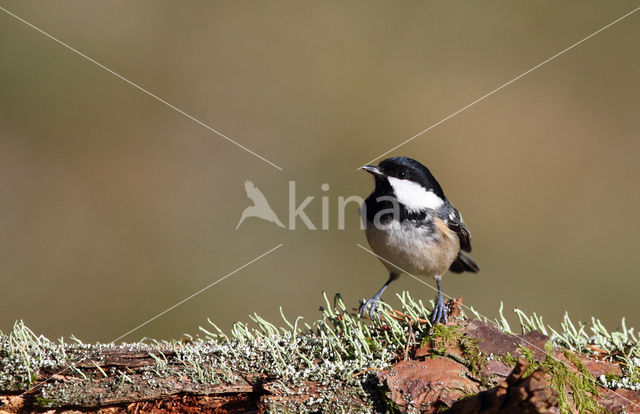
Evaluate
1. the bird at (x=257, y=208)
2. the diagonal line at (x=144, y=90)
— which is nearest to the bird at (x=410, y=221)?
the bird at (x=257, y=208)

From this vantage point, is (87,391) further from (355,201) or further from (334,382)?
(355,201)

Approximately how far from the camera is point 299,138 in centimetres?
652

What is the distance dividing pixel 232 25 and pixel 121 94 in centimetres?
162

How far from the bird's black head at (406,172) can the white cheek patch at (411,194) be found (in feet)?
0.06

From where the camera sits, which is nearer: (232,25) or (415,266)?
(415,266)

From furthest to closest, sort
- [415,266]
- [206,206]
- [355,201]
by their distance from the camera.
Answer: [206,206] < [355,201] < [415,266]

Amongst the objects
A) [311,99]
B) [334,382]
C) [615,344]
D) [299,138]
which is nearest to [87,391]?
[334,382]

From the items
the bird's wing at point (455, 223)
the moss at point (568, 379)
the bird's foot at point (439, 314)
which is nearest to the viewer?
the moss at point (568, 379)

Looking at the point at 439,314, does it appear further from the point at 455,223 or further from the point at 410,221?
the point at 455,223

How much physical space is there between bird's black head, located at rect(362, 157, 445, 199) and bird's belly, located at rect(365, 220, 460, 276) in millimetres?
273

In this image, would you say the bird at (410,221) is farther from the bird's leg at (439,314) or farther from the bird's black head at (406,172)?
the bird's leg at (439,314)

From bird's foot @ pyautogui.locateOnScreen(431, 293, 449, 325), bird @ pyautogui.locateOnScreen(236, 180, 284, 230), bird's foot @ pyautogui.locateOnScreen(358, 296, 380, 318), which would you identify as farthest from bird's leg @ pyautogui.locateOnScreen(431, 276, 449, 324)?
bird @ pyautogui.locateOnScreen(236, 180, 284, 230)

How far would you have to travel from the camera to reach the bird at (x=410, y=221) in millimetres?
Result: 3570

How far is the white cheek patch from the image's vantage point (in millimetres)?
3635
